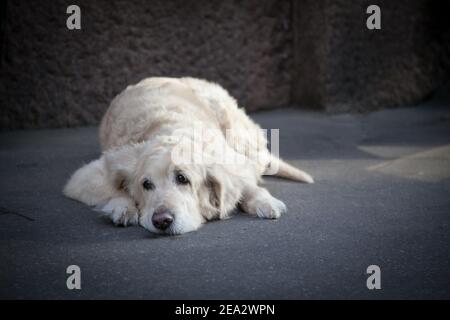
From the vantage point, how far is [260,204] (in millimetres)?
3834

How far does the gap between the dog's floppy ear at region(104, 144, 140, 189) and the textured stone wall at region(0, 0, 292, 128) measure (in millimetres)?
3218

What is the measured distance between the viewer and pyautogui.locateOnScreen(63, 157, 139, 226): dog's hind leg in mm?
3642

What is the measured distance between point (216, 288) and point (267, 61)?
5969mm

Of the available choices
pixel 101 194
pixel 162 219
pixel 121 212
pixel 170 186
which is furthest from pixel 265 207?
pixel 101 194

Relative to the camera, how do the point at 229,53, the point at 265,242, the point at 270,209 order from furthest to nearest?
the point at 229,53 < the point at 270,209 < the point at 265,242

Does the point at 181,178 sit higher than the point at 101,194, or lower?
higher

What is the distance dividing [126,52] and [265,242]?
4627mm

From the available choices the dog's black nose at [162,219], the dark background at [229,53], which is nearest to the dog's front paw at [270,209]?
the dog's black nose at [162,219]

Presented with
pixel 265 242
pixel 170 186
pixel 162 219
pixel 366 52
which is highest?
pixel 366 52

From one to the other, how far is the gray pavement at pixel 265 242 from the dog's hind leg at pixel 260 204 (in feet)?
0.24

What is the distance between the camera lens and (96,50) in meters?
6.98

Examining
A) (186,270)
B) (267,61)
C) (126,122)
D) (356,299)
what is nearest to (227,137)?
(126,122)

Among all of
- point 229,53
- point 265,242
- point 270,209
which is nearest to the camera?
point 265,242

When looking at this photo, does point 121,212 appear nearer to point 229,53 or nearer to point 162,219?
point 162,219
